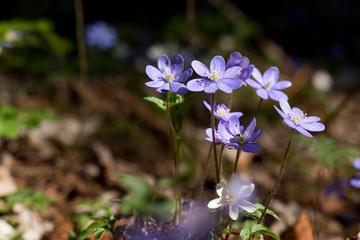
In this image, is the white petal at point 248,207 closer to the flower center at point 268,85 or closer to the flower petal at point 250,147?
the flower petal at point 250,147

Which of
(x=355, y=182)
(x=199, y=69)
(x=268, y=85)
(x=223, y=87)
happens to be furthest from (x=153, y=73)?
(x=355, y=182)

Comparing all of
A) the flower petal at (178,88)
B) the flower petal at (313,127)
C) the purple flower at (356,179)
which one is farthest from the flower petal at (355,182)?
the flower petal at (178,88)

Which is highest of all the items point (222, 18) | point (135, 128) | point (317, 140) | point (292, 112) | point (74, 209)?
point (222, 18)

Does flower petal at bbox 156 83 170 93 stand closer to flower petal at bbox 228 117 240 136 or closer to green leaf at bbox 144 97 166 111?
green leaf at bbox 144 97 166 111

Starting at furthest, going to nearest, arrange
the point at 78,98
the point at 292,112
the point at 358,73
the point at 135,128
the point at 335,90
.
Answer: the point at 358,73 < the point at 335,90 < the point at 78,98 < the point at 135,128 < the point at 292,112

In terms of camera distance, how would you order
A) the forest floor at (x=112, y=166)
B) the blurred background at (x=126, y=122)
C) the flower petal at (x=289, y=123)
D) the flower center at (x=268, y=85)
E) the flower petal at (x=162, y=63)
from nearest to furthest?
the flower petal at (x=289, y=123)
the flower petal at (x=162, y=63)
the flower center at (x=268, y=85)
the forest floor at (x=112, y=166)
the blurred background at (x=126, y=122)

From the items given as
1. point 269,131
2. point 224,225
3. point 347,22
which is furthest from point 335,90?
point 224,225

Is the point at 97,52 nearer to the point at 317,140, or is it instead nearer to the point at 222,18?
the point at 222,18

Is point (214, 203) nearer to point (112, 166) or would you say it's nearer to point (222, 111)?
point (222, 111)
